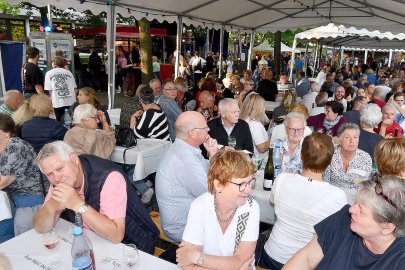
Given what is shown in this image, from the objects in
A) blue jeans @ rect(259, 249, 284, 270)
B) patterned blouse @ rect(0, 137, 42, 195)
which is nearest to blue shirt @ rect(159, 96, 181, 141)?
patterned blouse @ rect(0, 137, 42, 195)

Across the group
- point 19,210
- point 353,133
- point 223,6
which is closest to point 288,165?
point 353,133

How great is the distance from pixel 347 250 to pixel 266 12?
869cm

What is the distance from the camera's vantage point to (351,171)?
9.89ft

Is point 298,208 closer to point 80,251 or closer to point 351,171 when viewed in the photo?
point 351,171

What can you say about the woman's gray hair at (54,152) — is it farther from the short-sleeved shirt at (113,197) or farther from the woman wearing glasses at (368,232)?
the woman wearing glasses at (368,232)

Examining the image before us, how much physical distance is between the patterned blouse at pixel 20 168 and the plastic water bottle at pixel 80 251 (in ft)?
4.52

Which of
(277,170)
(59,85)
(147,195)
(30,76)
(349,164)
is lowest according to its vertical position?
(147,195)

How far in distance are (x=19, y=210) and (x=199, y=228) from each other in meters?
1.70

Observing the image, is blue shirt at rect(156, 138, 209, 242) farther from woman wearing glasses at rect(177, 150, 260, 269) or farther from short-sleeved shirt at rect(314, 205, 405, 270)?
short-sleeved shirt at rect(314, 205, 405, 270)

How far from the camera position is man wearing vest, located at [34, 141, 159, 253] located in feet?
5.99

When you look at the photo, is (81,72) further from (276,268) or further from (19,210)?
(276,268)

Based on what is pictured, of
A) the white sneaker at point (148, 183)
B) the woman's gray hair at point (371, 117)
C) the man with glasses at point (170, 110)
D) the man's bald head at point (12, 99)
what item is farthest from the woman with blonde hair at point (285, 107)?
the man's bald head at point (12, 99)

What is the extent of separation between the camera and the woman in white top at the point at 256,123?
4145mm

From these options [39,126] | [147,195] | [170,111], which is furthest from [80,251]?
[170,111]
